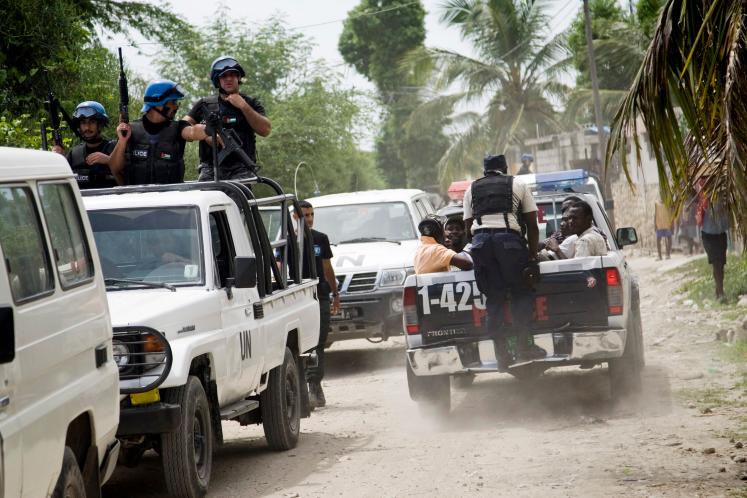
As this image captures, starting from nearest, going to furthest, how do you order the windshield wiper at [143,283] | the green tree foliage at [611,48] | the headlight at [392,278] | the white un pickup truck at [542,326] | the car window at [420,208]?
the windshield wiper at [143,283] < the white un pickup truck at [542,326] < the headlight at [392,278] < the car window at [420,208] < the green tree foliage at [611,48]

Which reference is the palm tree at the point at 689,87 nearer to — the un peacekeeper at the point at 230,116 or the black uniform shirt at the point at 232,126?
the un peacekeeper at the point at 230,116

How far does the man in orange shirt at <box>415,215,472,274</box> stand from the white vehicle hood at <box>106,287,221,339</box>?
2985 millimetres

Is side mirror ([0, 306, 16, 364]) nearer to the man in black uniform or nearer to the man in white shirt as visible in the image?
the man in white shirt

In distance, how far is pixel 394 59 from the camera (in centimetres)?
6241

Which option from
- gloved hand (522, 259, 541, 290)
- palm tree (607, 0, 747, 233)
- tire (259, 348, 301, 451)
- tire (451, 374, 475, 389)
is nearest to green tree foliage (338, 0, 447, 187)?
tire (451, 374, 475, 389)

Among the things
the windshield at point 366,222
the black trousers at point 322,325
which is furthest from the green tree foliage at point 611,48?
the black trousers at point 322,325

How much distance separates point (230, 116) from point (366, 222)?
5673mm

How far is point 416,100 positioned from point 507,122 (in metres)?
18.0

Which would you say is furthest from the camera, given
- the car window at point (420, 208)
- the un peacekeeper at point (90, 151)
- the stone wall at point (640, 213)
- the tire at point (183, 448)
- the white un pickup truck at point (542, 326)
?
the stone wall at point (640, 213)

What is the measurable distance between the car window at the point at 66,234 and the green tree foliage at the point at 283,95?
26.4 meters

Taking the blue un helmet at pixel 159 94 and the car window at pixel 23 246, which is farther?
the blue un helmet at pixel 159 94

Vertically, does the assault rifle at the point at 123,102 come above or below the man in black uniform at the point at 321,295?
above

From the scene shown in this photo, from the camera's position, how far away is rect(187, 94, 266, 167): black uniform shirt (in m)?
10.2

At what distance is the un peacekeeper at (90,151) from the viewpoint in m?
9.80
